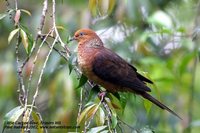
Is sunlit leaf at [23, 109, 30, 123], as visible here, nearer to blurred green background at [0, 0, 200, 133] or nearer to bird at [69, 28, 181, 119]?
bird at [69, 28, 181, 119]

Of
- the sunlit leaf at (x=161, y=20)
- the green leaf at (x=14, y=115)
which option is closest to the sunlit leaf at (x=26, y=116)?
the green leaf at (x=14, y=115)

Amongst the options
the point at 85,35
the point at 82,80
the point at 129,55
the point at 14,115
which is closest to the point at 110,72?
the point at 85,35

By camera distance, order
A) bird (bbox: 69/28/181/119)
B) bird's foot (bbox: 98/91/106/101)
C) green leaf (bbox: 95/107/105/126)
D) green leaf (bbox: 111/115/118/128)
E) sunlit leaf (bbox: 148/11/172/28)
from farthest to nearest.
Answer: sunlit leaf (bbox: 148/11/172/28)
bird (bbox: 69/28/181/119)
bird's foot (bbox: 98/91/106/101)
green leaf (bbox: 95/107/105/126)
green leaf (bbox: 111/115/118/128)

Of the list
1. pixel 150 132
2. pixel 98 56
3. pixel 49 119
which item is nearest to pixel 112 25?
pixel 49 119

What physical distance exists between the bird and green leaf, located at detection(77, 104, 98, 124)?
0.78 metres

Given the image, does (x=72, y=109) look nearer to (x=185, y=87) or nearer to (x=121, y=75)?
(x=121, y=75)

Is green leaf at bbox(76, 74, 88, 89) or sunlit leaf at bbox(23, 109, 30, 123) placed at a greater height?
sunlit leaf at bbox(23, 109, 30, 123)

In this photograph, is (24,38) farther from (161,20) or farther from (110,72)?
(161,20)

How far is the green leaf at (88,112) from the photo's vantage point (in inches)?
112

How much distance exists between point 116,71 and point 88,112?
1.05 m

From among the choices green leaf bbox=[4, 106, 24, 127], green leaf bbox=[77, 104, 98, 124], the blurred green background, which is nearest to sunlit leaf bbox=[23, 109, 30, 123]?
green leaf bbox=[4, 106, 24, 127]

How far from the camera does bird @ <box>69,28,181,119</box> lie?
3740mm

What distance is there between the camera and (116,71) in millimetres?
3889

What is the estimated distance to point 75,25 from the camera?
6.02 metres
